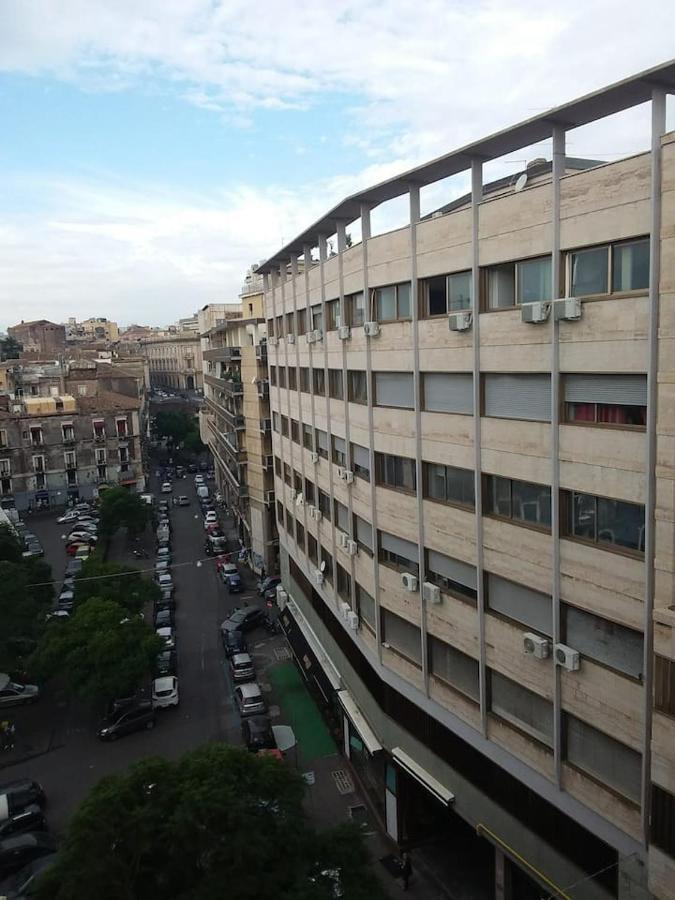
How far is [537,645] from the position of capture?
→ 11.6m

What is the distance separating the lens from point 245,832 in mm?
11180

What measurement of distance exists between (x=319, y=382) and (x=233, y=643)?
545 inches

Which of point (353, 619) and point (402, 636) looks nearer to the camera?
point (402, 636)

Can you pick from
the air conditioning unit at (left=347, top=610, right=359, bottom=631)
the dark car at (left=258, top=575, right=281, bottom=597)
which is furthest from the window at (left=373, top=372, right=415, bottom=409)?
the dark car at (left=258, top=575, right=281, bottom=597)

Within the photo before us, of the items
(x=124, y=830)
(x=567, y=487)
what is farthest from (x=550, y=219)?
(x=124, y=830)

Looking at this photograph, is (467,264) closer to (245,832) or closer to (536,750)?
(536,750)

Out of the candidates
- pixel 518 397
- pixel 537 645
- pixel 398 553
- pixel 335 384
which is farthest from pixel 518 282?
pixel 335 384

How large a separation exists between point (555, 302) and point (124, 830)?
443 inches

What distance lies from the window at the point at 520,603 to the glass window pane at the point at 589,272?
Result: 5146 millimetres

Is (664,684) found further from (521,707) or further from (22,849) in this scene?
(22,849)

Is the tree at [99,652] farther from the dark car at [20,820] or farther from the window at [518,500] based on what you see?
the window at [518,500]

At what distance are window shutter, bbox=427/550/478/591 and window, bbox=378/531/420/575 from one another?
26.1 inches

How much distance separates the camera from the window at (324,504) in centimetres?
2080

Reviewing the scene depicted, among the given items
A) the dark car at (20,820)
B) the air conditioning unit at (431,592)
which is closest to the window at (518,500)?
the air conditioning unit at (431,592)
